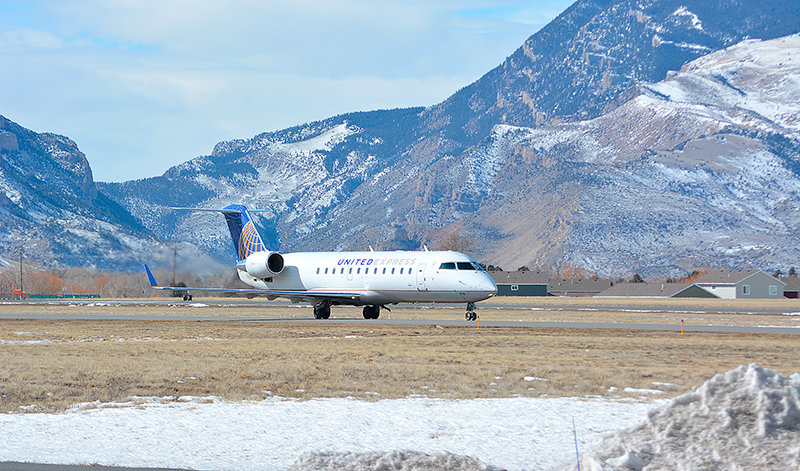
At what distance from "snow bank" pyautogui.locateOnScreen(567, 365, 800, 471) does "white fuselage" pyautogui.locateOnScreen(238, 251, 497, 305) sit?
32.9m

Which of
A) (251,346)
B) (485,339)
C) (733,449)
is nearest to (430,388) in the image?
(733,449)

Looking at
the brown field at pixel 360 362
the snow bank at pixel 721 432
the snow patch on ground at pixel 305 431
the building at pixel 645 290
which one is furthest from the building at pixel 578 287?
the snow bank at pixel 721 432

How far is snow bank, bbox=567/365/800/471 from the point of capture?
389 inches

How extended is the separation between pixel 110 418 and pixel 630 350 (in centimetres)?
1668

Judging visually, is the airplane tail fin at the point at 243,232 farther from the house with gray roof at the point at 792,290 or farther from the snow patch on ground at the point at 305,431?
the house with gray roof at the point at 792,290

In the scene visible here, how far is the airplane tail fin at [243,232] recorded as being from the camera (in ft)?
189

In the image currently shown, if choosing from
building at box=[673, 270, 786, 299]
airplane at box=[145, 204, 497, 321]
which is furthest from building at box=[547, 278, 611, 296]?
airplane at box=[145, 204, 497, 321]

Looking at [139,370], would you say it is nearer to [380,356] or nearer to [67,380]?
[67,380]

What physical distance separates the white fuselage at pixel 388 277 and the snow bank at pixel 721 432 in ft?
108

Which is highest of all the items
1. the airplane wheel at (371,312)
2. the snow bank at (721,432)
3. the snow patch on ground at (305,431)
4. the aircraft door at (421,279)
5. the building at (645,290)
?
the building at (645,290)

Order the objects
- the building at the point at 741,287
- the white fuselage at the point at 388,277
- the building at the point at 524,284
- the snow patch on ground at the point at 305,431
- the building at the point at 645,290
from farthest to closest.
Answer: the building at the point at 524,284 → the building at the point at 645,290 → the building at the point at 741,287 → the white fuselage at the point at 388,277 → the snow patch on ground at the point at 305,431

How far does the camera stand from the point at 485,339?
31609mm

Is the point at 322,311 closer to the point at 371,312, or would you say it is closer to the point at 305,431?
the point at 371,312

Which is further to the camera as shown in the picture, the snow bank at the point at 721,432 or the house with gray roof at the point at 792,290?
the house with gray roof at the point at 792,290
